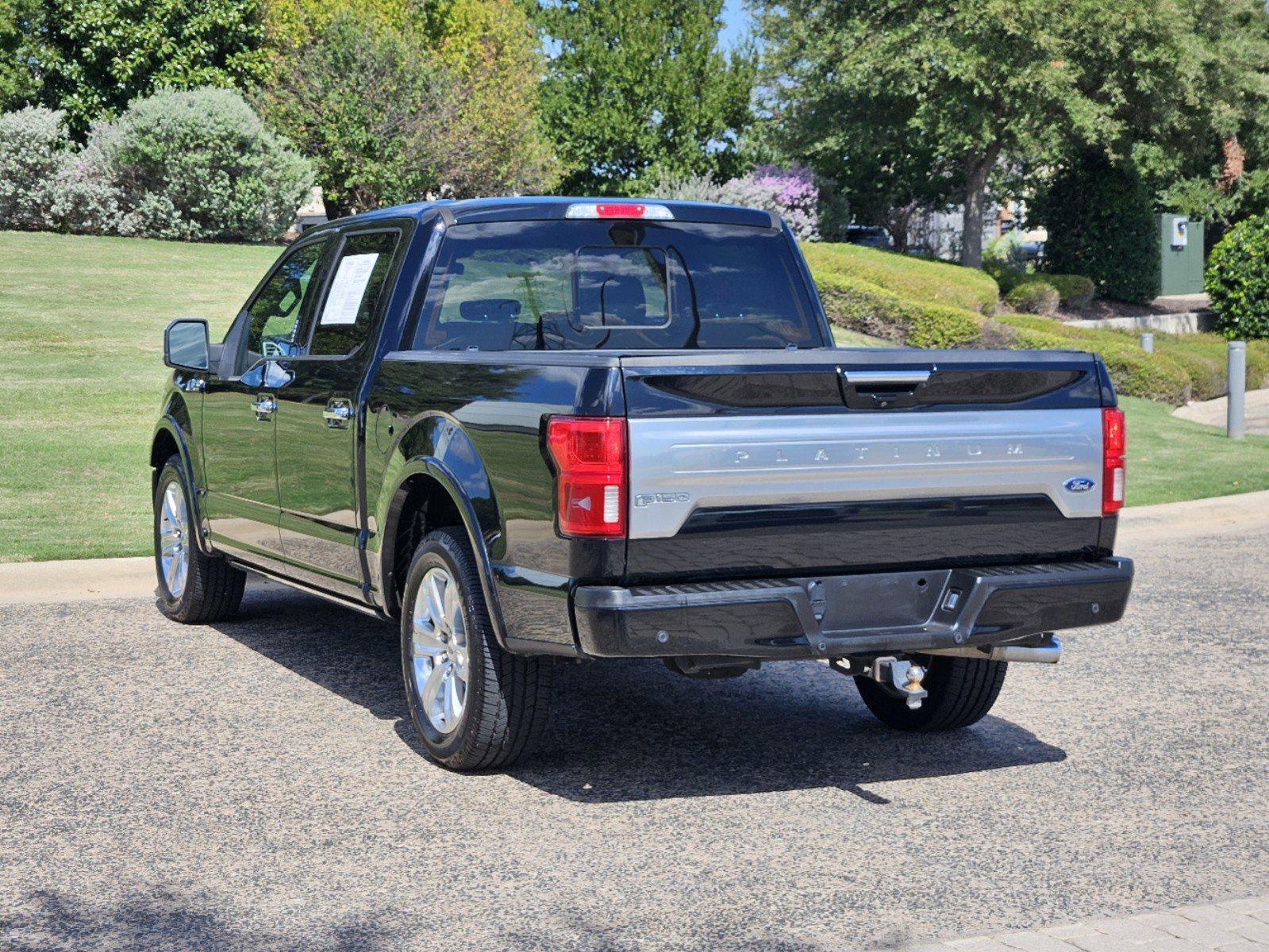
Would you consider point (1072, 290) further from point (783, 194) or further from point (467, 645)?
point (467, 645)

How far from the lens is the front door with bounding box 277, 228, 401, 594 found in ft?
21.3

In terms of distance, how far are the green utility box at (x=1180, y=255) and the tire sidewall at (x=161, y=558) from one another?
39355 mm

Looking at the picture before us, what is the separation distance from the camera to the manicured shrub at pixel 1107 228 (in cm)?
4353

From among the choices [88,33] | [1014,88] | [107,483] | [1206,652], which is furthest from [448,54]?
[1206,652]

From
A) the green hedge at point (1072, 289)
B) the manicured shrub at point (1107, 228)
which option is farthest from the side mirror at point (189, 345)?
the manicured shrub at point (1107, 228)

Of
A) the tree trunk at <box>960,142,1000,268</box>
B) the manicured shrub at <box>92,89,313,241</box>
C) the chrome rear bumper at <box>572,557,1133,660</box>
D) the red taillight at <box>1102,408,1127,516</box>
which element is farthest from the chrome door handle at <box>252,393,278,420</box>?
the tree trunk at <box>960,142,1000,268</box>

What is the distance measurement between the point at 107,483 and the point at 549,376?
8859mm

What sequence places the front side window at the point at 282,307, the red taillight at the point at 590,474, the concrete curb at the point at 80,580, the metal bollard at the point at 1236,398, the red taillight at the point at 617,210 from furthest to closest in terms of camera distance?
the metal bollard at the point at 1236,398, the concrete curb at the point at 80,580, the front side window at the point at 282,307, the red taillight at the point at 617,210, the red taillight at the point at 590,474

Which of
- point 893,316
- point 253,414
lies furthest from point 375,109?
point 253,414

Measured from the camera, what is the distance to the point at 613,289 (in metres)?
6.73

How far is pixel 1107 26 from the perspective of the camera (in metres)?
36.1

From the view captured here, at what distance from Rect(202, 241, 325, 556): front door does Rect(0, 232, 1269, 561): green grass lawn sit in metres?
2.76

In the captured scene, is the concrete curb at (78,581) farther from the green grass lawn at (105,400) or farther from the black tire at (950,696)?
the black tire at (950,696)

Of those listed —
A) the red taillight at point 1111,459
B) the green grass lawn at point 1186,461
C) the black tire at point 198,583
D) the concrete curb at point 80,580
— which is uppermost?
the red taillight at point 1111,459
